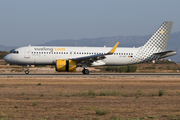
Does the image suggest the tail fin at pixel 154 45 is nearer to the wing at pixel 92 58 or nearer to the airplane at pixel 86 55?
the airplane at pixel 86 55

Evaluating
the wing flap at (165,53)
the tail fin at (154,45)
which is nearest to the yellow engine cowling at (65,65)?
the tail fin at (154,45)

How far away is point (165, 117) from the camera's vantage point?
38.0ft

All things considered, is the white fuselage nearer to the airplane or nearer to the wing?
the airplane

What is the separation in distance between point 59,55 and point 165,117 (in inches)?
1138

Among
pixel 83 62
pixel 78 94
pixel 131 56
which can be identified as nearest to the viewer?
pixel 78 94

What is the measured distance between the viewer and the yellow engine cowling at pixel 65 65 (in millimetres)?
37281

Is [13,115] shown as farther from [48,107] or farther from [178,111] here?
[178,111]

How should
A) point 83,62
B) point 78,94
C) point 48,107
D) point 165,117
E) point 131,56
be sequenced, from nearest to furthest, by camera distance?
point 165,117 → point 48,107 → point 78,94 → point 83,62 → point 131,56

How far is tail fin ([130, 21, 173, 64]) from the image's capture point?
42.2m

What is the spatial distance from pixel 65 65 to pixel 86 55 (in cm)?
411

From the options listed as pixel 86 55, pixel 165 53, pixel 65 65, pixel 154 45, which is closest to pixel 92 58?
pixel 86 55

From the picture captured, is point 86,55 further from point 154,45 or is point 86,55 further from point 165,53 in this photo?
point 165,53

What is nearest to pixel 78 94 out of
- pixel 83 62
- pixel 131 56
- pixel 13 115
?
pixel 13 115

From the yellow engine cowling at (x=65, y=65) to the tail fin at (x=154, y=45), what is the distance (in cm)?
965
